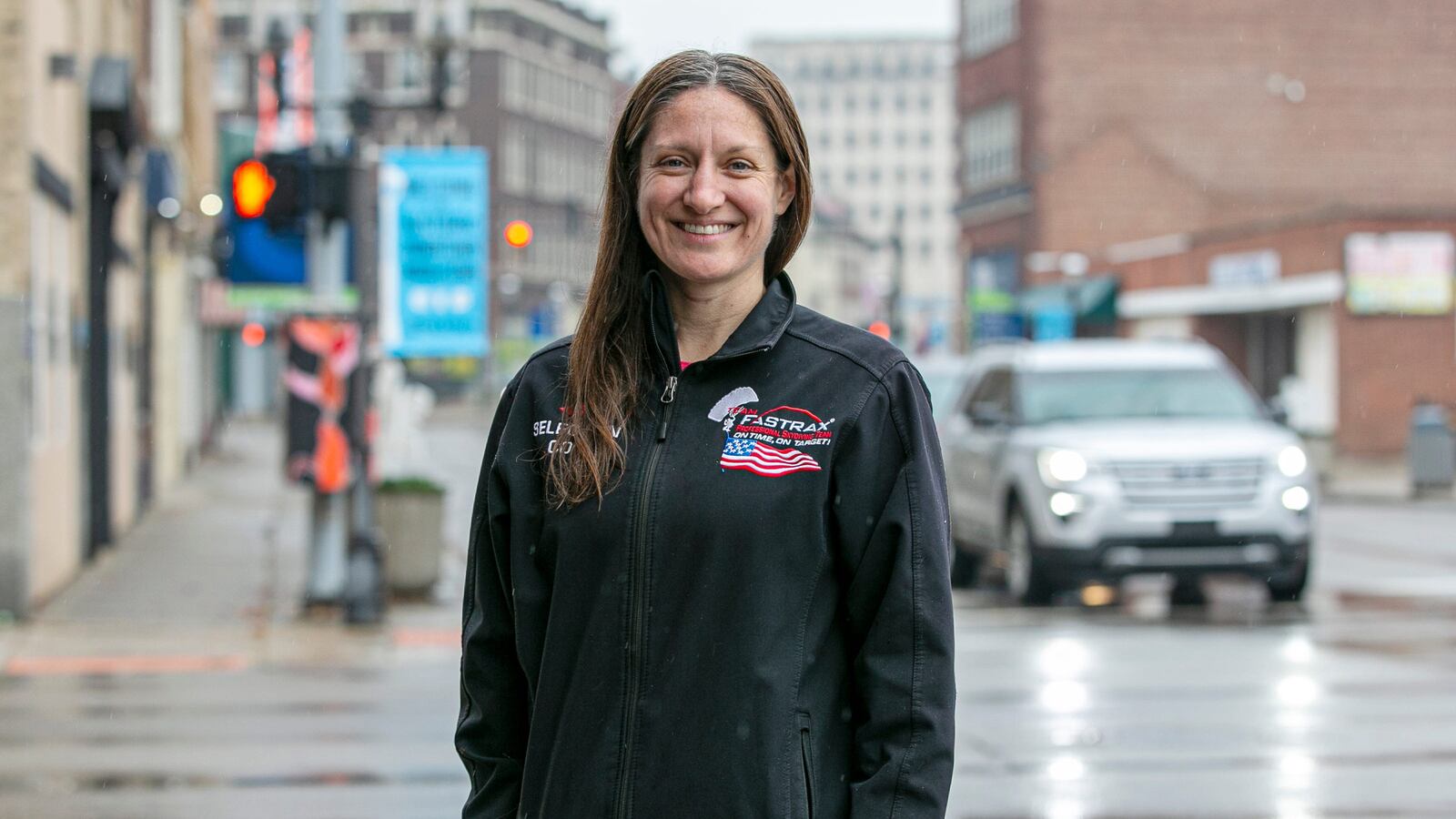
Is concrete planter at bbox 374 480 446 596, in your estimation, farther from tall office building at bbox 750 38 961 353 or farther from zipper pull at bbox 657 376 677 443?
tall office building at bbox 750 38 961 353

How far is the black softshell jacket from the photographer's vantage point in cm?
276

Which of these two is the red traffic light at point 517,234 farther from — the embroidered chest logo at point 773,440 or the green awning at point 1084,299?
the green awning at point 1084,299

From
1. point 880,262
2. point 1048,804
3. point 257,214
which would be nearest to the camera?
point 1048,804

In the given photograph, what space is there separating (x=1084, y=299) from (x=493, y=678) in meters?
45.7

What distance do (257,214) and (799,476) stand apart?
39.2 ft

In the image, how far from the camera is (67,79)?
14.7 m

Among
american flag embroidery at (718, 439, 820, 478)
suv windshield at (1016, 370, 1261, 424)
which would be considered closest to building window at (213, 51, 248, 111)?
suv windshield at (1016, 370, 1261, 424)

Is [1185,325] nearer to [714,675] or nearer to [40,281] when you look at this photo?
[40,281]

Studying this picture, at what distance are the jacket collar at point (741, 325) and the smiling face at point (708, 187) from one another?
5 cm

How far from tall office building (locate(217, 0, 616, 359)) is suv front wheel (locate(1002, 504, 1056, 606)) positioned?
68577 millimetres

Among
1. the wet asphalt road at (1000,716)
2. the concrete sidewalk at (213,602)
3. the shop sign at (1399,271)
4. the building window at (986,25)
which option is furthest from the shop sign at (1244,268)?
the wet asphalt road at (1000,716)

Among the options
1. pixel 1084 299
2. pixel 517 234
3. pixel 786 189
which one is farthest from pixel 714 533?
pixel 1084 299

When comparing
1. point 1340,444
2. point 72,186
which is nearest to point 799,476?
point 72,186

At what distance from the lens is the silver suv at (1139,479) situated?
1362 cm
